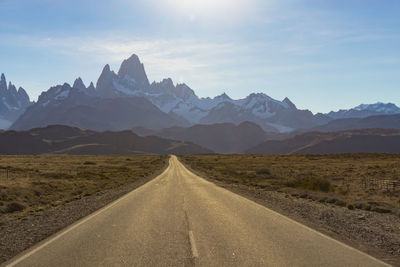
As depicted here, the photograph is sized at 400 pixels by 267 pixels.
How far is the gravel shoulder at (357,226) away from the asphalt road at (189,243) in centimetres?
68

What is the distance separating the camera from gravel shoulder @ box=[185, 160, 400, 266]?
1061 centimetres

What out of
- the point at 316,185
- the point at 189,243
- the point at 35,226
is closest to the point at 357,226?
the point at 189,243

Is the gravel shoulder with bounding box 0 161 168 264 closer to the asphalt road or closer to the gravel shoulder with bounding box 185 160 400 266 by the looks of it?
the asphalt road

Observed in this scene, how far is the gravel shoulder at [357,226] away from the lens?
1061cm

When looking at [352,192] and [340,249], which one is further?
[352,192]

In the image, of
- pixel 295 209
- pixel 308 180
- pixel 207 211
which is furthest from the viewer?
pixel 308 180

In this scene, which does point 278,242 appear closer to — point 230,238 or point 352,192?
point 230,238

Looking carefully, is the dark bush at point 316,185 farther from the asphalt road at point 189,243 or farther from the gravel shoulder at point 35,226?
the gravel shoulder at point 35,226

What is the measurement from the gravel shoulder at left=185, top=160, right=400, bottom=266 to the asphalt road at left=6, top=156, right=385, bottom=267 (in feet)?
2.24

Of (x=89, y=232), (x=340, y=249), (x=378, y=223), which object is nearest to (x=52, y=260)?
(x=89, y=232)

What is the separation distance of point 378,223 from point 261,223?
5.33 metres

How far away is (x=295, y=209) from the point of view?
18984 mm

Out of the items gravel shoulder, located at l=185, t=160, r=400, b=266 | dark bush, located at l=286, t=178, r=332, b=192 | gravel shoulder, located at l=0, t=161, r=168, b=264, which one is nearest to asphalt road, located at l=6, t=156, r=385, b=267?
gravel shoulder, located at l=0, t=161, r=168, b=264

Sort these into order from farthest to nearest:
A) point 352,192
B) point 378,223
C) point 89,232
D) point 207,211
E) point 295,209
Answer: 1. point 352,192
2. point 295,209
3. point 207,211
4. point 378,223
5. point 89,232
